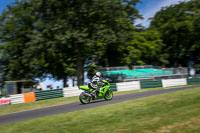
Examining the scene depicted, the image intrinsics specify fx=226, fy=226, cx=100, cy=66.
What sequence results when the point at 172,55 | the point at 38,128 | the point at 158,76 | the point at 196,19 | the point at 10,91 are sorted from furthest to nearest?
the point at 172,55
the point at 196,19
the point at 158,76
the point at 10,91
the point at 38,128

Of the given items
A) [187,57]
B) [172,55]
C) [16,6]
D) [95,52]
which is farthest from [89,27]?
[187,57]

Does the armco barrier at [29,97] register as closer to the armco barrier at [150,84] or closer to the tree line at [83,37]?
the tree line at [83,37]

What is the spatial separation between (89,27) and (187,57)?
23071 millimetres

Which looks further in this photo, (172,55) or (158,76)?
(172,55)

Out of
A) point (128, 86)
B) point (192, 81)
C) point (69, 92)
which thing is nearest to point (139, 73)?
point (128, 86)

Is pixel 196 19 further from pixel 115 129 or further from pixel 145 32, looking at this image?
pixel 115 129

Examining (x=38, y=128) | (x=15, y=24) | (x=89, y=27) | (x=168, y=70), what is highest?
(x=15, y=24)

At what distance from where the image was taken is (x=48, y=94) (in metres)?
18.6

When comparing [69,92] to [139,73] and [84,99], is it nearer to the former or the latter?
[84,99]

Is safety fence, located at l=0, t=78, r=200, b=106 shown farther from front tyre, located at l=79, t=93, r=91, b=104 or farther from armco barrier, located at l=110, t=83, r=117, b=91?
front tyre, located at l=79, t=93, r=91, b=104

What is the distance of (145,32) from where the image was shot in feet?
111

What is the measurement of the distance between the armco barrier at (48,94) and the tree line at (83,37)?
479 centimetres

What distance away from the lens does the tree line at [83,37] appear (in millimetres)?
22281

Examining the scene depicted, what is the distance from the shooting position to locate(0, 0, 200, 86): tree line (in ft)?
73.1
